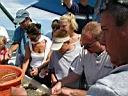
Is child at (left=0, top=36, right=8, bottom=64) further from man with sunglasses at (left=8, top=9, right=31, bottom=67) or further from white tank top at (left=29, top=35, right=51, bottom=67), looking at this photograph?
white tank top at (left=29, top=35, right=51, bottom=67)

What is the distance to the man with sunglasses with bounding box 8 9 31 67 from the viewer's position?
4.88 meters

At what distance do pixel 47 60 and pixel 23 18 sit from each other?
102 cm

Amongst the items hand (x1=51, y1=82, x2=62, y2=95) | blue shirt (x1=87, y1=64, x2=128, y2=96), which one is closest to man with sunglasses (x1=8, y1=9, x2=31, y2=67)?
hand (x1=51, y1=82, x2=62, y2=95)

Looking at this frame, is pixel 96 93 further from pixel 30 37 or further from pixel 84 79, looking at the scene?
pixel 30 37

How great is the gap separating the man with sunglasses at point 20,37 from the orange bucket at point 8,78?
1542 millimetres

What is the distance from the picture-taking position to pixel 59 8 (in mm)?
6195

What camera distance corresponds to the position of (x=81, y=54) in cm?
312

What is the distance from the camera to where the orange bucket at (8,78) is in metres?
2.87

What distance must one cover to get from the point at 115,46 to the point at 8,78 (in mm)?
2107

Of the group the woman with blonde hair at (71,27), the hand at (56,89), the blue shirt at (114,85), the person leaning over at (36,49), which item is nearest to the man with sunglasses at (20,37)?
the person leaning over at (36,49)

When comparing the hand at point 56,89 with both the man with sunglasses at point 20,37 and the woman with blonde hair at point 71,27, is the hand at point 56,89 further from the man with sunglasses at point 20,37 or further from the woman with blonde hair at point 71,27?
the man with sunglasses at point 20,37

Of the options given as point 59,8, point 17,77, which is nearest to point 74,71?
point 17,77

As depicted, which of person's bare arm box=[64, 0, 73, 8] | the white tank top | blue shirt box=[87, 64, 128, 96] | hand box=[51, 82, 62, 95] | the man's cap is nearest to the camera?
blue shirt box=[87, 64, 128, 96]

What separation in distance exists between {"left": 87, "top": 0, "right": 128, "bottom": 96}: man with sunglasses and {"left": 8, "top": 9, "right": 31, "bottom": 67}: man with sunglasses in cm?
377
